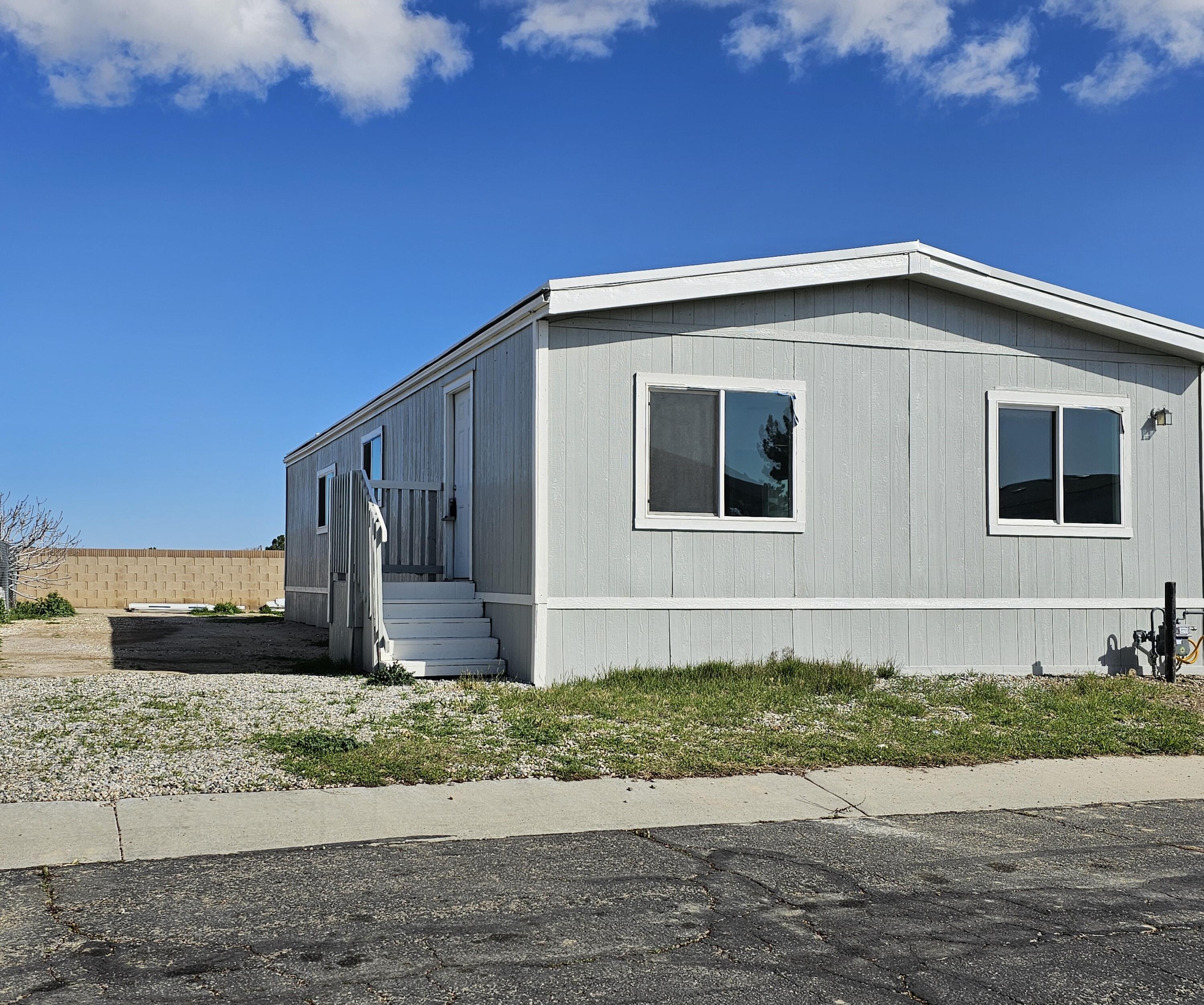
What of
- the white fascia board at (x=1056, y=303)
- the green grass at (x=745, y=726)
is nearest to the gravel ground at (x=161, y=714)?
the green grass at (x=745, y=726)

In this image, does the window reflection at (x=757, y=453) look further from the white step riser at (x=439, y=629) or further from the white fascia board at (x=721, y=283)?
the white step riser at (x=439, y=629)

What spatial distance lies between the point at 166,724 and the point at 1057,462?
9183 millimetres

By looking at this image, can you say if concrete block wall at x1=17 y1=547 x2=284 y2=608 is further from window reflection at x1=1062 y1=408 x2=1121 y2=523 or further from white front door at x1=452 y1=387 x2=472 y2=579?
window reflection at x1=1062 y1=408 x2=1121 y2=523

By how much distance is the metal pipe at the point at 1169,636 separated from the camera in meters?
11.9

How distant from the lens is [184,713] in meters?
8.44

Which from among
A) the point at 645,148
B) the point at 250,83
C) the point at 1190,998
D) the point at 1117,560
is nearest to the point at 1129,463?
the point at 1117,560

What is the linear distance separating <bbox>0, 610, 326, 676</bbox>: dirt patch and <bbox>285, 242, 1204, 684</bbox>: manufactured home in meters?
1.55

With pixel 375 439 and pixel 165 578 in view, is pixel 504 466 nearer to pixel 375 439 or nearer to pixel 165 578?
pixel 375 439

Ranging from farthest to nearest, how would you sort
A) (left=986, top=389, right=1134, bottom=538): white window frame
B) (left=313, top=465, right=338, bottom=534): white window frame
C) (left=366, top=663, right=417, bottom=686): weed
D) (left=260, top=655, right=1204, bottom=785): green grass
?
(left=313, top=465, right=338, bottom=534): white window frame < (left=986, top=389, right=1134, bottom=538): white window frame < (left=366, top=663, right=417, bottom=686): weed < (left=260, top=655, right=1204, bottom=785): green grass

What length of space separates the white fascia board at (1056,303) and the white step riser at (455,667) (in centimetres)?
578

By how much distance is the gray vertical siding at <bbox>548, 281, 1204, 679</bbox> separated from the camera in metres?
10.7

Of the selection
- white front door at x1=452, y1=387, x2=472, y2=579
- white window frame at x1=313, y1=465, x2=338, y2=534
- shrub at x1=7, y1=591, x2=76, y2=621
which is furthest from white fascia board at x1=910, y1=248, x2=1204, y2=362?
shrub at x1=7, y1=591, x2=76, y2=621

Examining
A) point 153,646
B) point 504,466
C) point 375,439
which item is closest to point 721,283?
point 504,466

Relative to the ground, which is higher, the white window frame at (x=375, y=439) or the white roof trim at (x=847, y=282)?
the white roof trim at (x=847, y=282)
